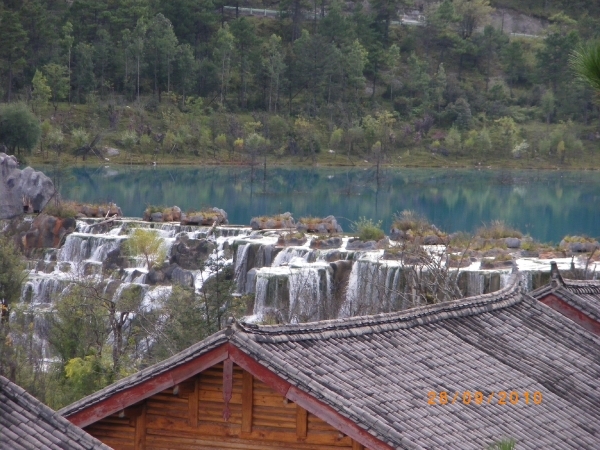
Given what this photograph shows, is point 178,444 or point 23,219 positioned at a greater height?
point 178,444

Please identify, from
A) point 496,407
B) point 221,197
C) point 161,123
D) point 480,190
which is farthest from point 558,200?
point 496,407

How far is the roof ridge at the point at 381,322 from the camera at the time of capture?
9.95 meters

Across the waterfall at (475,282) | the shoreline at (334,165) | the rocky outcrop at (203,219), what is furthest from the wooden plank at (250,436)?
the shoreline at (334,165)

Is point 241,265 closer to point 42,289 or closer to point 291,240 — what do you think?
point 291,240

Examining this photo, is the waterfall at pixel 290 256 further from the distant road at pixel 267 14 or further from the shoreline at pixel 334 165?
the distant road at pixel 267 14

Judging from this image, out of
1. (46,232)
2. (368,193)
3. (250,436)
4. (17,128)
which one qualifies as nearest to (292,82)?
(368,193)

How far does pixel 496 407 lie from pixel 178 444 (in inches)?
104

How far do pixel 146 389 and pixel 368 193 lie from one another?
4935 centimetres

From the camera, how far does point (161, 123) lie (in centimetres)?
7669

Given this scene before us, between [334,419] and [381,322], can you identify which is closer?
[334,419]

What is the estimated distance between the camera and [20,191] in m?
43.4

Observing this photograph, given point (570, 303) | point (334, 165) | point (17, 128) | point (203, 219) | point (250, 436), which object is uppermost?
point (250, 436)

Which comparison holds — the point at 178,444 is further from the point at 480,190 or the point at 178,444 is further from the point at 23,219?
the point at 480,190

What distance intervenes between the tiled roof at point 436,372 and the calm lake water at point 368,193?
1227 inches
